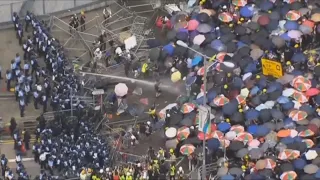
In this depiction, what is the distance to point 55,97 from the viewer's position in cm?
6950

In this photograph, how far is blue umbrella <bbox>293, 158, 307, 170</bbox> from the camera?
6184 cm

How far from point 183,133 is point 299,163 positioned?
668cm

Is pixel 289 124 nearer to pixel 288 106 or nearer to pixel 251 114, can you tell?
pixel 288 106

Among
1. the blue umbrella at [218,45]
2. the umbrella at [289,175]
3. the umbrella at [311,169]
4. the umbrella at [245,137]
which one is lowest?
the umbrella at [289,175]

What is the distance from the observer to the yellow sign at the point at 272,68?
6950 centimetres

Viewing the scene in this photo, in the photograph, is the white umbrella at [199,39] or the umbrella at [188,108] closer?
the umbrella at [188,108]

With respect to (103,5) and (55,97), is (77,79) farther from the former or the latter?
(103,5)

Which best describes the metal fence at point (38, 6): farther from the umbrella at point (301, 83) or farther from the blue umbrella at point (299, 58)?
the umbrella at point (301, 83)

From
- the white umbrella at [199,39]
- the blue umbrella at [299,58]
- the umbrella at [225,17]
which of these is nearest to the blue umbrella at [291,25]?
the blue umbrella at [299,58]

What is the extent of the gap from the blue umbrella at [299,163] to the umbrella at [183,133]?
6195 mm

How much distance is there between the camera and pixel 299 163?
61969 millimetres

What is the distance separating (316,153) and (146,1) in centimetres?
2359

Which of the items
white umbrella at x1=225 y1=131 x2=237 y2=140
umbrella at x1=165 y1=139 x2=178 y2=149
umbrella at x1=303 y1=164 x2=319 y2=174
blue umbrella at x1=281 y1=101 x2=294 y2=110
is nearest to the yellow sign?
blue umbrella at x1=281 y1=101 x2=294 y2=110

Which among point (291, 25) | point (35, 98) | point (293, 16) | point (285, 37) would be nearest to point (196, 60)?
point (285, 37)
